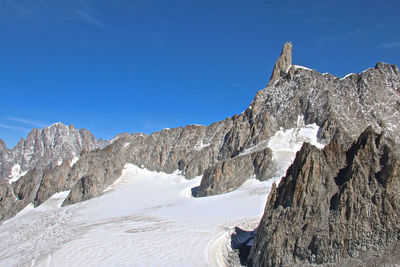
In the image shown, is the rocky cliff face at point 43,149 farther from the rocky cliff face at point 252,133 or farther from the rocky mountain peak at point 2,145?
the rocky cliff face at point 252,133

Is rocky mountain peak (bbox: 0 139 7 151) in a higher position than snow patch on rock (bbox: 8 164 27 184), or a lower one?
higher

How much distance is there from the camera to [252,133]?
62.0 metres

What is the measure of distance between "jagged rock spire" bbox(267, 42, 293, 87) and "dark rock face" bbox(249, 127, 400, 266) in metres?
56.7

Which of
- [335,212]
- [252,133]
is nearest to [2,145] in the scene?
[252,133]

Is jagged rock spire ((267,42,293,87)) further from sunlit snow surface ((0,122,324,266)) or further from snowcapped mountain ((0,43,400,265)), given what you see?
sunlit snow surface ((0,122,324,266))

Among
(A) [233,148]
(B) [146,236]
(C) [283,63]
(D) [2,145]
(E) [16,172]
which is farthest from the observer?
(D) [2,145]

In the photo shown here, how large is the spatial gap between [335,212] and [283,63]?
213ft

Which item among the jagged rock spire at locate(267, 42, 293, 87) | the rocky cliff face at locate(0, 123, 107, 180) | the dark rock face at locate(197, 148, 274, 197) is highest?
the jagged rock spire at locate(267, 42, 293, 87)

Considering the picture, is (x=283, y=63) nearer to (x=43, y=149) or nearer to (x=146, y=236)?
(x=146, y=236)

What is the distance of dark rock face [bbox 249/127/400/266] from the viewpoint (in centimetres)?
1470

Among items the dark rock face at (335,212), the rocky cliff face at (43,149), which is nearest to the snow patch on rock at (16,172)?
the rocky cliff face at (43,149)

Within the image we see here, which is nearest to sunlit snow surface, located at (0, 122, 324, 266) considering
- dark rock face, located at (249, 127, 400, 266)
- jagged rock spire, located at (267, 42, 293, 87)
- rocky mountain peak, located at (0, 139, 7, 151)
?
dark rock face, located at (249, 127, 400, 266)

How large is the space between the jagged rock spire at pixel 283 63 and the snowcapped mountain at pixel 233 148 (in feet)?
0.79

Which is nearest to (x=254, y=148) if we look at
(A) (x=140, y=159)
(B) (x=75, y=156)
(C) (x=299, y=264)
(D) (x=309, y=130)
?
(D) (x=309, y=130)
